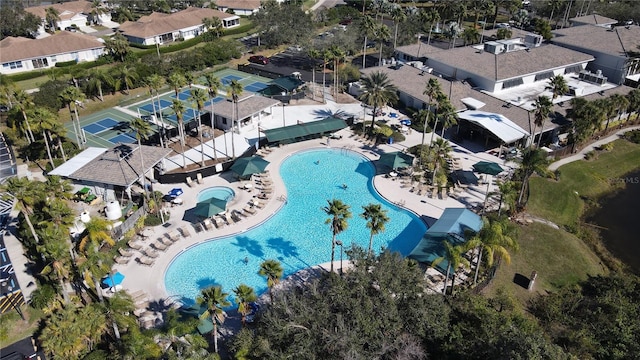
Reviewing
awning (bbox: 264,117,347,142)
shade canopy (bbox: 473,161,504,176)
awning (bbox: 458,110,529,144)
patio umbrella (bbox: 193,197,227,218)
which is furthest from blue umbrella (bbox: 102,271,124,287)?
awning (bbox: 458,110,529,144)

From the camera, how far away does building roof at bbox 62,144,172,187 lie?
41938mm

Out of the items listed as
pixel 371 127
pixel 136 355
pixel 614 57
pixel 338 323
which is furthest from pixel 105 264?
pixel 614 57

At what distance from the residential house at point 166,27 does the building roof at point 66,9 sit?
67.9 feet

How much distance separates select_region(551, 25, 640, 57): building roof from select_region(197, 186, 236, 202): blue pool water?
65.9 metres

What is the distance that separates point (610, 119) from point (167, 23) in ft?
285

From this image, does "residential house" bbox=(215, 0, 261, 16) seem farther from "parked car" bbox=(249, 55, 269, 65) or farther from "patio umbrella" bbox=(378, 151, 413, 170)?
"patio umbrella" bbox=(378, 151, 413, 170)

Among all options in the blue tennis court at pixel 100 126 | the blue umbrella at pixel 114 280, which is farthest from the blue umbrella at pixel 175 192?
the blue tennis court at pixel 100 126

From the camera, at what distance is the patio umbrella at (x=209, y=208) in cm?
3959

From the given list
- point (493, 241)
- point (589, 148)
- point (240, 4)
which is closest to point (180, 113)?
point (493, 241)

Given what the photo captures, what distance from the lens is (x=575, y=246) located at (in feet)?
130

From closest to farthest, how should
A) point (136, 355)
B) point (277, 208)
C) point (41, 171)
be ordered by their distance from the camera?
1. point (136, 355)
2. point (277, 208)
3. point (41, 171)

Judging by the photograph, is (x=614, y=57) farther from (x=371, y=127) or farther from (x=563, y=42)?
(x=371, y=127)

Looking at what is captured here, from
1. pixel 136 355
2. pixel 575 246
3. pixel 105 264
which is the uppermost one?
pixel 105 264

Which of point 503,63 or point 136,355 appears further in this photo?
point 503,63
